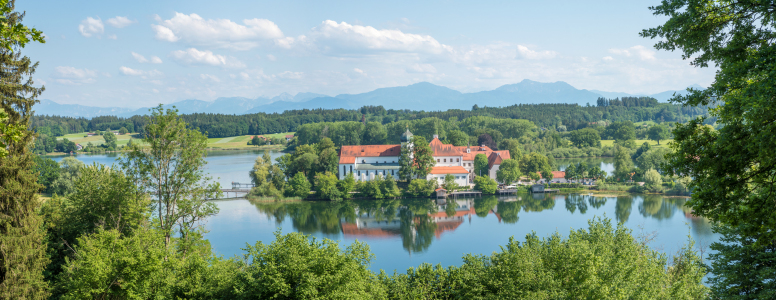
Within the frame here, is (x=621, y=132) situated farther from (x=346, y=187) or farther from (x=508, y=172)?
(x=346, y=187)

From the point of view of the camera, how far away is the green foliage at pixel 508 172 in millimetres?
50219

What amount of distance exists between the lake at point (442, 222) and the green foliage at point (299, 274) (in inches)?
634

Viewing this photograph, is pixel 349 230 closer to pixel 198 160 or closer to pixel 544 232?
pixel 544 232

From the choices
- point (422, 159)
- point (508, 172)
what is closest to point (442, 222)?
point (422, 159)

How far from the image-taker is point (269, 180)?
48719mm

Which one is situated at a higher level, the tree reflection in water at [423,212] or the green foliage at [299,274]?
the green foliage at [299,274]

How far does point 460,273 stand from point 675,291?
4.73 meters

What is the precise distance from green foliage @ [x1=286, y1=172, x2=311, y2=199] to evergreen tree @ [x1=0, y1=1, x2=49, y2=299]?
3505 cm

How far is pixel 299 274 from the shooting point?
9.66 metres

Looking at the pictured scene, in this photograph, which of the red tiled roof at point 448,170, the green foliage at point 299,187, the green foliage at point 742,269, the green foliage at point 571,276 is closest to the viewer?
the green foliage at point 571,276

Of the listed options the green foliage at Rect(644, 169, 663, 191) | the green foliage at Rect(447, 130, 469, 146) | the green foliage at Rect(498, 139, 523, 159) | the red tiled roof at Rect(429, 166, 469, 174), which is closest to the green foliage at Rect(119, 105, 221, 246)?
Answer: the red tiled roof at Rect(429, 166, 469, 174)

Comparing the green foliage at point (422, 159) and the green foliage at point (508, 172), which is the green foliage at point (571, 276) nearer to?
the green foliage at point (422, 159)

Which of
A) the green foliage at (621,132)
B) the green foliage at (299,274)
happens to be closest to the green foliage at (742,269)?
the green foliage at (299,274)

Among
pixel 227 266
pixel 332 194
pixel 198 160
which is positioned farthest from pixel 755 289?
pixel 332 194
